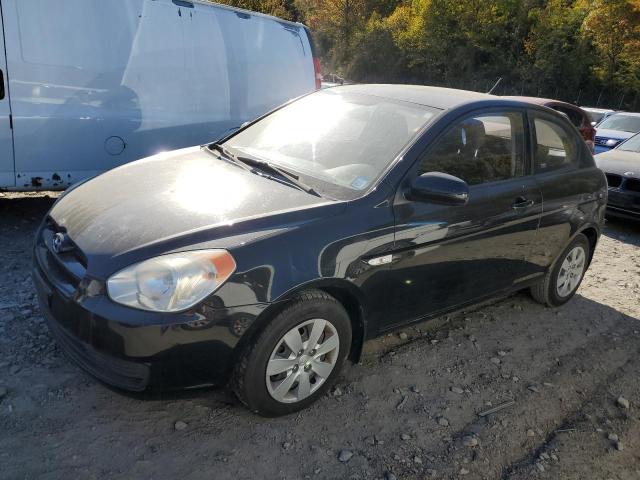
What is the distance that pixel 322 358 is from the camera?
2.86 meters

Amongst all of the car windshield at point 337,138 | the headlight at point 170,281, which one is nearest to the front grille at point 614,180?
the car windshield at point 337,138

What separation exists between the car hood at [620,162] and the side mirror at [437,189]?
18.0 ft

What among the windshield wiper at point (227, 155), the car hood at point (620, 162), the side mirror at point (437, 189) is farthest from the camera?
the car hood at point (620, 162)

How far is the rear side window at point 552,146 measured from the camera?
387 cm

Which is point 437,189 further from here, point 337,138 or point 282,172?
point 282,172

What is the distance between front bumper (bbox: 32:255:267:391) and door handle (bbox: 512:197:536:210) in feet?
6.54

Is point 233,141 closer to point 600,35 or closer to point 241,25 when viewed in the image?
point 241,25

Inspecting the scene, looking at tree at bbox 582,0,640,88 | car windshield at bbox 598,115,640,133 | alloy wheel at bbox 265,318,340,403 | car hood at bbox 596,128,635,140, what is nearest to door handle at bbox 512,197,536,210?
alloy wheel at bbox 265,318,340,403

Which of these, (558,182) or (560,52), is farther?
(560,52)

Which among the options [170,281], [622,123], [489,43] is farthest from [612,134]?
[489,43]

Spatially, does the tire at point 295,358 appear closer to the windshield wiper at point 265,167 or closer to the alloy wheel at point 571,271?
the windshield wiper at point 265,167

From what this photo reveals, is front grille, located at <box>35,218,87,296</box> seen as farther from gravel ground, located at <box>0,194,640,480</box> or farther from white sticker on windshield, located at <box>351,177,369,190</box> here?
white sticker on windshield, located at <box>351,177,369,190</box>

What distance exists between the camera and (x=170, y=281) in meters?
2.37

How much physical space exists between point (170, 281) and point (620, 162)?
7369mm
